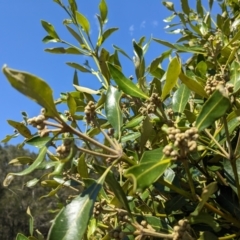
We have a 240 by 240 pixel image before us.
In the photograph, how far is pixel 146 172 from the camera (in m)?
0.91

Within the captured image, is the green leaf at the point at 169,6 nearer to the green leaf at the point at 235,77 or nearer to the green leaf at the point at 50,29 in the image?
the green leaf at the point at 50,29

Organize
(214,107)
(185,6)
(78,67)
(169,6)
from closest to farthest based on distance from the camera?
(214,107) → (78,67) → (185,6) → (169,6)

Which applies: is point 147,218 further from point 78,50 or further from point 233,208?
point 78,50

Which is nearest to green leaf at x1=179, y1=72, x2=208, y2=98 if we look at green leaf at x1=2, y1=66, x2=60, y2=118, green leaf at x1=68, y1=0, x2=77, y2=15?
green leaf at x1=2, y1=66, x2=60, y2=118

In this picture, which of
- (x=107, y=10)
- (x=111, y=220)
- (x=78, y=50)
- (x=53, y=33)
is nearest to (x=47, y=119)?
(x=111, y=220)

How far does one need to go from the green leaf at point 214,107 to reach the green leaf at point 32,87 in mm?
344

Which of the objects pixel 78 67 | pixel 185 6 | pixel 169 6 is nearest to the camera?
pixel 78 67

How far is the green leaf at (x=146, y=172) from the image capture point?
2.93 ft

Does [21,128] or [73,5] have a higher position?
[73,5]

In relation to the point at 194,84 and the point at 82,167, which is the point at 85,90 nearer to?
the point at 82,167

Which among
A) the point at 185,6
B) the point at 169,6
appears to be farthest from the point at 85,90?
the point at 169,6

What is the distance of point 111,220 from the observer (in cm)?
151

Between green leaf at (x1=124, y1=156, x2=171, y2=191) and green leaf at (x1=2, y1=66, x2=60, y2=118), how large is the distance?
223mm

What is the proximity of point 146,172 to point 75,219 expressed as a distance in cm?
19
